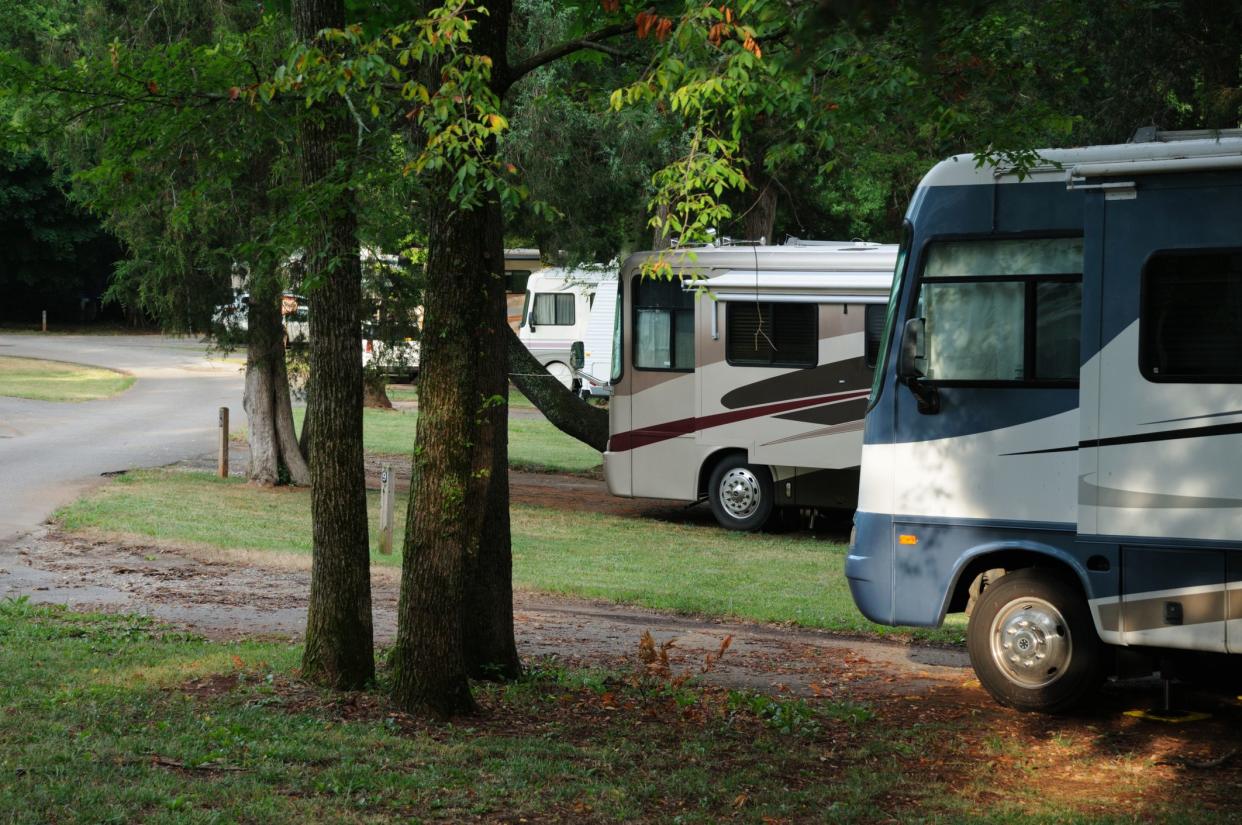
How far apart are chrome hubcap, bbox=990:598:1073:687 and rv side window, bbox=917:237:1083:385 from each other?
149 centimetres

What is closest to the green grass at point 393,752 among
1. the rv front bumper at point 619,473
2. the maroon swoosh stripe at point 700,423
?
the maroon swoosh stripe at point 700,423

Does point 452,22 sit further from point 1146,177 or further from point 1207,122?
point 1207,122

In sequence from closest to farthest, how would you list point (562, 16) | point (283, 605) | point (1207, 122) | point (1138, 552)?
point (1138, 552)
point (283, 605)
point (1207, 122)
point (562, 16)

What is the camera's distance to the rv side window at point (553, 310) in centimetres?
3775

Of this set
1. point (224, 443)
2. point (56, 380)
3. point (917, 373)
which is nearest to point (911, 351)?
point (917, 373)

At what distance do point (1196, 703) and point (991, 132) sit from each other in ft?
13.3

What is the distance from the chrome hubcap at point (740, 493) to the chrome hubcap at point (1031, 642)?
994 centimetres

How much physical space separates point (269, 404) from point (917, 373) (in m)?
13.3

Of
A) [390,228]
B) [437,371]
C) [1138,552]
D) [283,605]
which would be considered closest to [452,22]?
[437,371]

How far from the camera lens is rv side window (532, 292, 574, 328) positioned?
3775 cm

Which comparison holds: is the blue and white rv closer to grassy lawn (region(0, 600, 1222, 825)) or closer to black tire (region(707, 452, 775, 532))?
grassy lawn (region(0, 600, 1222, 825))

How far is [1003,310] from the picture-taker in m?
9.37

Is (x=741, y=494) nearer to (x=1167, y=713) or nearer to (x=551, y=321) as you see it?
(x=1167, y=713)

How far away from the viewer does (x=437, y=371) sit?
780 cm
